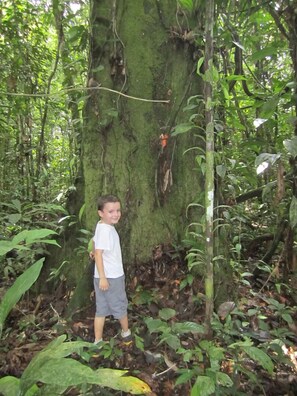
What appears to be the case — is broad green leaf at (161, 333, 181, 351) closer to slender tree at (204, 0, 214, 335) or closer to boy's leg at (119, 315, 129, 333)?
slender tree at (204, 0, 214, 335)

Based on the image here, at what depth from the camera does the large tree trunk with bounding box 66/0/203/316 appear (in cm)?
323

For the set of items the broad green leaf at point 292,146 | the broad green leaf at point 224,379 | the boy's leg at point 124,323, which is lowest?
the broad green leaf at point 224,379

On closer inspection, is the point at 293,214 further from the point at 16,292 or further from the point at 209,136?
the point at 16,292

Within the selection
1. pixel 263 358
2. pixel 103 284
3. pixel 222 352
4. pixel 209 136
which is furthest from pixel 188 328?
Answer: pixel 209 136

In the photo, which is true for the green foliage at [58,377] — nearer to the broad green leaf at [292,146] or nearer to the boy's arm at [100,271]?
the boy's arm at [100,271]

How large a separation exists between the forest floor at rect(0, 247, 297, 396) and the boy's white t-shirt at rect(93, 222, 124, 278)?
0.37 meters

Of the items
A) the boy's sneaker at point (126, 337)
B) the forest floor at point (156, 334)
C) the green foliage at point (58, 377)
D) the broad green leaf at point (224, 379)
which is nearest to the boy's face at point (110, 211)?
the forest floor at point (156, 334)

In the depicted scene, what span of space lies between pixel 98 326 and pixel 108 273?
407 millimetres

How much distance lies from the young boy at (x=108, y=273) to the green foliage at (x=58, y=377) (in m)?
1.41

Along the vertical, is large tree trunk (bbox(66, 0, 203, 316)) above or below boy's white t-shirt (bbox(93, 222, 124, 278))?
above

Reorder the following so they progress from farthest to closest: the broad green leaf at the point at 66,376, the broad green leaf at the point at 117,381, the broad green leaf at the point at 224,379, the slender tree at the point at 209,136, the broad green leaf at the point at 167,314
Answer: the broad green leaf at the point at 167,314 → the slender tree at the point at 209,136 → the broad green leaf at the point at 224,379 → the broad green leaf at the point at 117,381 → the broad green leaf at the point at 66,376

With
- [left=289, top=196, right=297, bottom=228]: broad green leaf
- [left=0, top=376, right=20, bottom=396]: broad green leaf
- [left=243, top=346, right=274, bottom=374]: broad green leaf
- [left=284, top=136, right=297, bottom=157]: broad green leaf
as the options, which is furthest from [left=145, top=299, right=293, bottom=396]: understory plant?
[left=284, top=136, right=297, bottom=157]: broad green leaf

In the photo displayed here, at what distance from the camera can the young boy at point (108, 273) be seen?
282cm

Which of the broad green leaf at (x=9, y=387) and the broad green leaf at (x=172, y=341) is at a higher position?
the broad green leaf at (x=9, y=387)
